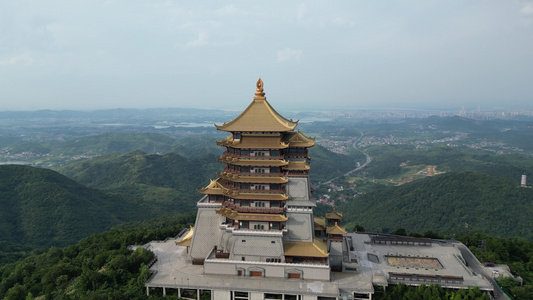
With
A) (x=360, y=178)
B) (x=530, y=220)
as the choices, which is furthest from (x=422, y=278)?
(x=360, y=178)

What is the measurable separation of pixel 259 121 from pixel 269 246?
8.89m

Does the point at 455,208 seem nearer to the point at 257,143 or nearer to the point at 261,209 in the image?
the point at 261,209

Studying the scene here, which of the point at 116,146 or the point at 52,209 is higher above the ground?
the point at 52,209

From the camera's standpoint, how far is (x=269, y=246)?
2370cm

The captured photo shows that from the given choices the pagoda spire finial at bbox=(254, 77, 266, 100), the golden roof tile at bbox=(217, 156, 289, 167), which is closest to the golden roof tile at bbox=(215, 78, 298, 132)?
the pagoda spire finial at bbox=(254, 77, 266, 100)

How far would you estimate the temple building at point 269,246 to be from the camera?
888 inches

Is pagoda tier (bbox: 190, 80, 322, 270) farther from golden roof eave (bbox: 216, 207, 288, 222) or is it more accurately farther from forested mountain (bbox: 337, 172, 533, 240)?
forested mountain (bbox: 337, 172, 533, 240)

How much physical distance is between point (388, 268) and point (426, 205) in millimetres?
37601

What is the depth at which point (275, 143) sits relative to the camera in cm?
2459

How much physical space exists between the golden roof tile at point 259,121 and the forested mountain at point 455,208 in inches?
1347

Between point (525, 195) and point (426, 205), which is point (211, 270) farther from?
point (525, 195)

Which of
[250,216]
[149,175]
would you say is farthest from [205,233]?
[149,175]

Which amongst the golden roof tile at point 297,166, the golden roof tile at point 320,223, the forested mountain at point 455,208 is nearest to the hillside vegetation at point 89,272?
the golden roof tile at point 297,166

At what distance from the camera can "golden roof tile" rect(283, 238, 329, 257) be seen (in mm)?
23125
